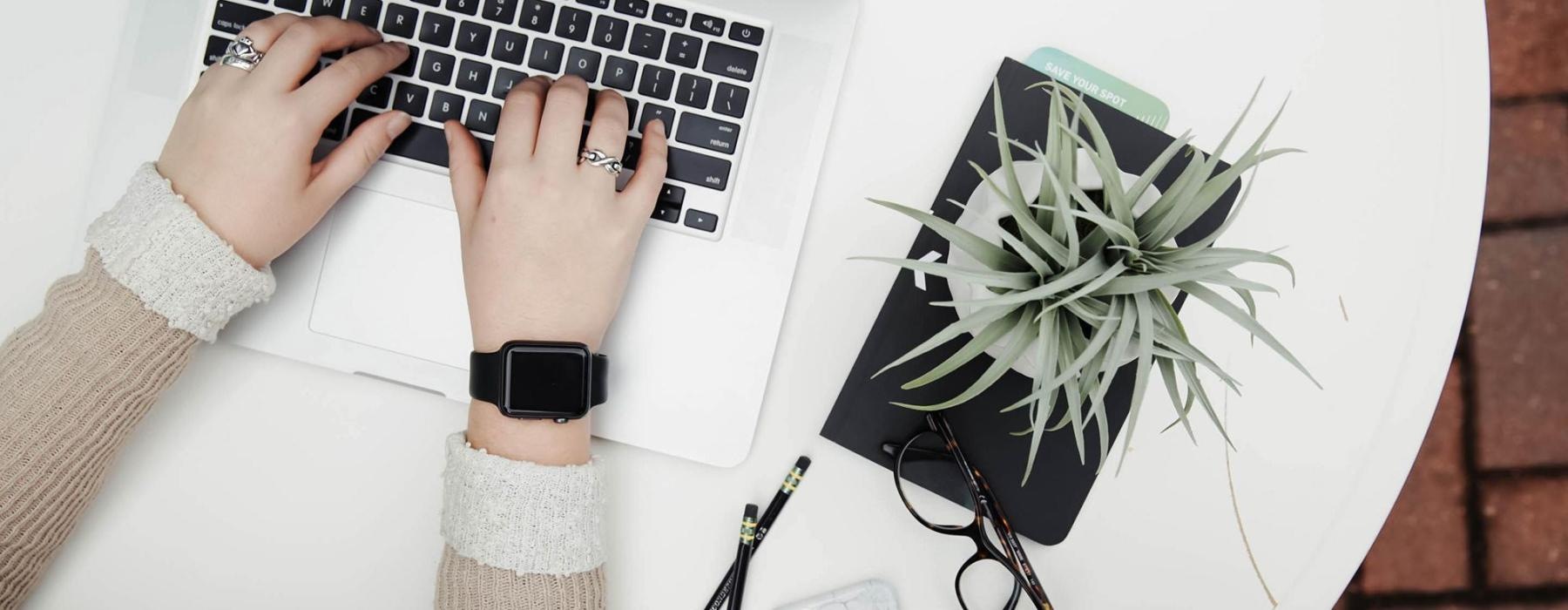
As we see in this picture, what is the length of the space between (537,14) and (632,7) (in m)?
0.06

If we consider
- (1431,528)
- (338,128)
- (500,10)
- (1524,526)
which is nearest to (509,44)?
(500,10)

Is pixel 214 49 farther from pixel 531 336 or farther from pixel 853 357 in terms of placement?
pixel 853 357

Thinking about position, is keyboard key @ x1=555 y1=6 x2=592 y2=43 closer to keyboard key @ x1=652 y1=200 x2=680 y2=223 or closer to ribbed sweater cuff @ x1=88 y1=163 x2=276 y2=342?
keyboard key @ x1=652 y1=200 x2=680 y2=223

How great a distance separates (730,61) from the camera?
568 mm

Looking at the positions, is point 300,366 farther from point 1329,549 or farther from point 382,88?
point 1329,549

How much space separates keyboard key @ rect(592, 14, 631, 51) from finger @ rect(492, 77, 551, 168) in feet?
0.16

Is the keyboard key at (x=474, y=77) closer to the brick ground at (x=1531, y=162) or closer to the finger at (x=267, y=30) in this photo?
the finger at (x=267, y=30)

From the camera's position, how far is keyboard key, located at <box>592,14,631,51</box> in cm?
57

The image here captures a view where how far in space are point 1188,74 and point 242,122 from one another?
2.00ft

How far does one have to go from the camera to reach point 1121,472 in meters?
0.62

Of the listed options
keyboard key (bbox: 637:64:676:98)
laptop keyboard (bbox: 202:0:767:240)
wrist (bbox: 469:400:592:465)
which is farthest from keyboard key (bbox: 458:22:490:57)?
wrist (bbox: 469:400:592:465)

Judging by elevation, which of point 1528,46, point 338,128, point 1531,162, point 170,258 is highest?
point 1528,46

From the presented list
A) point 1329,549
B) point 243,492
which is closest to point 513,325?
point 243,492

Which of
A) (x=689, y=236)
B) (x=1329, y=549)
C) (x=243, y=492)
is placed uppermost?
(x=689, y=236)
